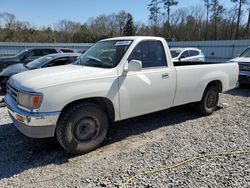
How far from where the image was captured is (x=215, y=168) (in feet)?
11.1

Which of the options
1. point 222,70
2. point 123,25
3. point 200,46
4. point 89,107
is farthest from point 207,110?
point 123,25

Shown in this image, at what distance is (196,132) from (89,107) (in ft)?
7.74

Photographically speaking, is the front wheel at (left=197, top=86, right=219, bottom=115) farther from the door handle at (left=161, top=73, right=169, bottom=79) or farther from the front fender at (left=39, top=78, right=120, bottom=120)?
the front fender at (left=39, top=78, right=120, bottom=120)

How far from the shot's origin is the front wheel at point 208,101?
5680 millimetres

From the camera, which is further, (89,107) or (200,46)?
(200,46)

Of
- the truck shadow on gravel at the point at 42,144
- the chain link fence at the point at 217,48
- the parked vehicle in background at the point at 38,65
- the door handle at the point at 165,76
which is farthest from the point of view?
the chain link fence at the point at 217,48

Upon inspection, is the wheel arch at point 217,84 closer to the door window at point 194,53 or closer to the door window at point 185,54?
the door window at point 185,54

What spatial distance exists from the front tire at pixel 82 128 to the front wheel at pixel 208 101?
9.15ft

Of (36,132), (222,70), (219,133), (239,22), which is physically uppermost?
(239,22)

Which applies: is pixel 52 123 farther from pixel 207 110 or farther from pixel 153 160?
pixel 207 110

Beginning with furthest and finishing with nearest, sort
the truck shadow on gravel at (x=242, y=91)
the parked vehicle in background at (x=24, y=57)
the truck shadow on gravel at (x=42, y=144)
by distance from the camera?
the parked vehicle in background at (x=24, y=57)
the truck shadow on gravel at (x=242, y=91)
the truck shadow on gravel at (x=42, y=144)

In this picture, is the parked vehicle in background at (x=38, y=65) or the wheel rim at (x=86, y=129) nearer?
the wheel rim at (x=86, y=129)

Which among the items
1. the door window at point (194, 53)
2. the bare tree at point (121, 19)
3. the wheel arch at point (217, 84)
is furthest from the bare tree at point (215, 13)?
the wheel arch at point (217, 84)

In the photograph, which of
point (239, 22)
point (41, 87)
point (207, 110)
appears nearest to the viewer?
point (41, 87)
